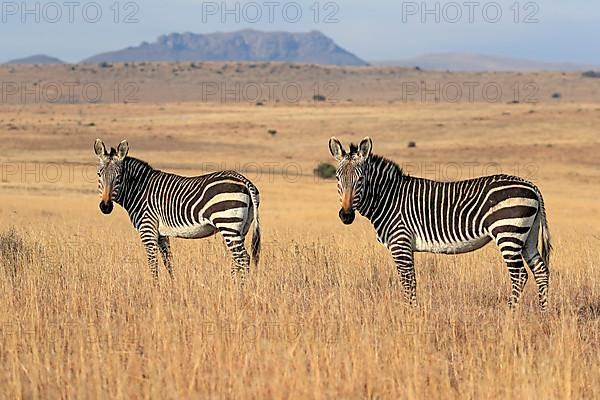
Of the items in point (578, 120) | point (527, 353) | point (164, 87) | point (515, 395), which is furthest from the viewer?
point (164, 87)

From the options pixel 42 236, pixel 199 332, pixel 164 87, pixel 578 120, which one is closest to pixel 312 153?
pixel 578 120

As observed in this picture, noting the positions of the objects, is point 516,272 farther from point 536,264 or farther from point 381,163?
point 381,163

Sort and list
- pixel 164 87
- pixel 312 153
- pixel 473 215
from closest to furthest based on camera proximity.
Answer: pixel 473 215
pixel 312 153
pixel 164 87

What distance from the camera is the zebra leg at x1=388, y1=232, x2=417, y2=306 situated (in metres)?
8.69

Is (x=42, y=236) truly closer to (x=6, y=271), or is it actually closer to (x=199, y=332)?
(x=6, y=271)

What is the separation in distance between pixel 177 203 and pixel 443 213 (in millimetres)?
3255

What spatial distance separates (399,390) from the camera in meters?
5.73

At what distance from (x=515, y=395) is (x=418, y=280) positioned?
4.40 meters

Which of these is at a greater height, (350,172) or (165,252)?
(350,172)

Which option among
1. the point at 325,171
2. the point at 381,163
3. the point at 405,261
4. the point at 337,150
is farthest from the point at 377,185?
the point at 325,171

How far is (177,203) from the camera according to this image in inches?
404

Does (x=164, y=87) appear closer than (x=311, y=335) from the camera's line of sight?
No

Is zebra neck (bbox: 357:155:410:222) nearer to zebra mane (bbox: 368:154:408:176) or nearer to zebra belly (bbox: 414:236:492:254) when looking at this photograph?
zebra mane (bbox: 368:154:408:176)

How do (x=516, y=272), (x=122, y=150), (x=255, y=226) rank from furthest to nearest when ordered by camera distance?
1. (x=122, y=150)
2. (x=255, y=226)
3. (x=516, y=272)
